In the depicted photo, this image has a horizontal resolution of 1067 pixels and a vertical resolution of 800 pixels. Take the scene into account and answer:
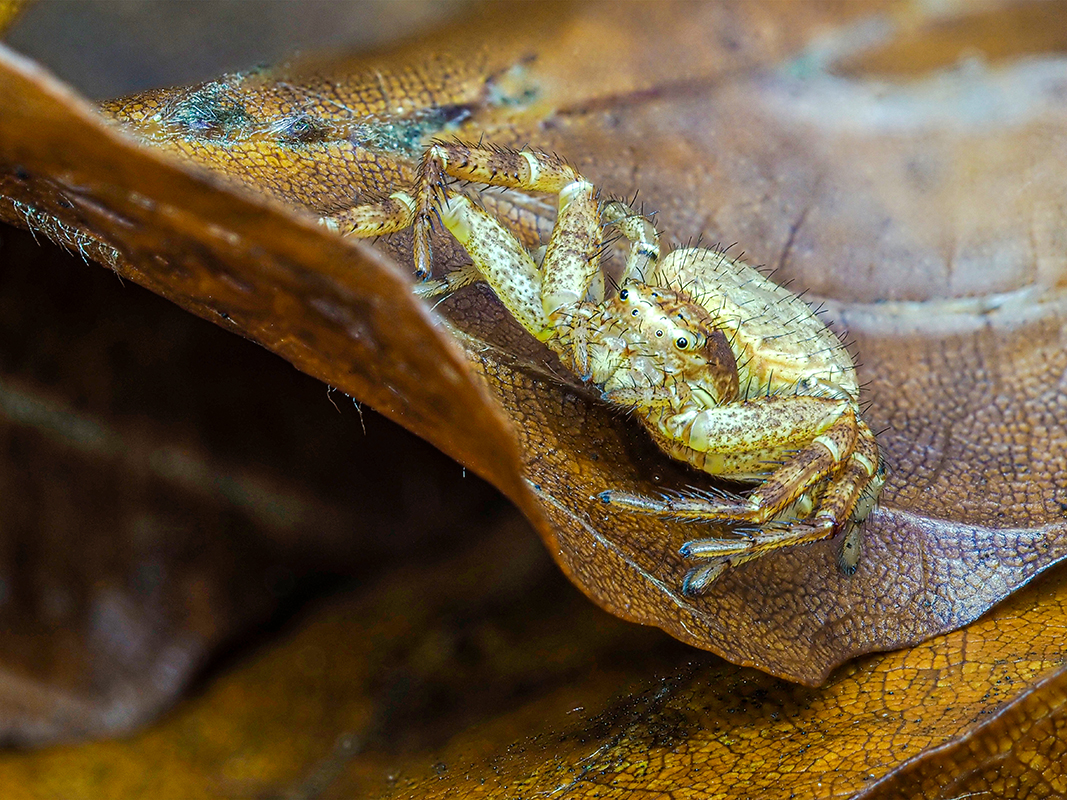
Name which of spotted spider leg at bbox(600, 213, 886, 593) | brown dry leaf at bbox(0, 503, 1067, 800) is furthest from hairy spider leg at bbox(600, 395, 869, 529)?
brown dry leaf at bbox(0, 503, 1067, 800)

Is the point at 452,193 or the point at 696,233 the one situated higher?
the point at 452,193

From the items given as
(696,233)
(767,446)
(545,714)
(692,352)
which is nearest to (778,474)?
(767,446)

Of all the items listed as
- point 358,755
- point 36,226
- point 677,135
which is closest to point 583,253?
point 677,135

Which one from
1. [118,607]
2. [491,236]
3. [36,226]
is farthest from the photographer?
[118,607]

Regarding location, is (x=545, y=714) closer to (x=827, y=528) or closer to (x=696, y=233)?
(x=827, y=528)

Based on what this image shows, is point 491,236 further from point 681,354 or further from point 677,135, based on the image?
point 677,135

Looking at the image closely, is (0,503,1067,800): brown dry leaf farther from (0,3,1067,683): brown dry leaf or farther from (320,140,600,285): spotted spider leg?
(320,140,600,285): spotted spider leg
